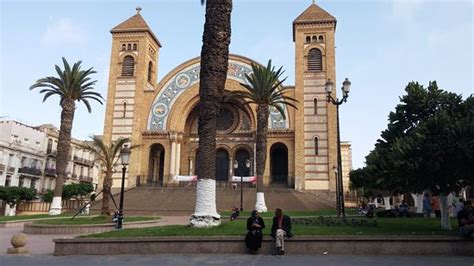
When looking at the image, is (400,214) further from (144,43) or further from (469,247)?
(144,43)

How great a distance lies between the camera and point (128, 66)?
44500 millimetres

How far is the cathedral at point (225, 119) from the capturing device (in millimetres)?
39125

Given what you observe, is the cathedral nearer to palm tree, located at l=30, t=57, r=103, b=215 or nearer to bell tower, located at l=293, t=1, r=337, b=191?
bell tower, located at l=293, t=1, r=337, b=191

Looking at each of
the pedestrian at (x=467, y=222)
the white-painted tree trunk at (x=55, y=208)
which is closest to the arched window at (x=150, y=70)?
the white-painted tree trunk at (x=55, y=208)

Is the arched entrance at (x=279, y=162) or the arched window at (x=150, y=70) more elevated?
the arched window at (x=150, y=70)

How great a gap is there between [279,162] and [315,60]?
35.2 feet

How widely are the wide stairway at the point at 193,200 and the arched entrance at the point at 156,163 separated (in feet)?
15.3

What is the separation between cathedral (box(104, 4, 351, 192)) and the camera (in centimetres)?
3912

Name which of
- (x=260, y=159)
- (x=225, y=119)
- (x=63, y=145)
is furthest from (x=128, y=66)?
(x=260, y=159)

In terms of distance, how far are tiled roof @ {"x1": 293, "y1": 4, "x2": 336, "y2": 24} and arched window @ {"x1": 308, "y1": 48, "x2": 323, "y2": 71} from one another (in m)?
3.07

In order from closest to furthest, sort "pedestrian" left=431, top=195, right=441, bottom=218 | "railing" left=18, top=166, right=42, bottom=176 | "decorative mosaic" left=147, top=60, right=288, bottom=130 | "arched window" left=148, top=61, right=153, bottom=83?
"pedestrian" left=431, top=195, right=441, bottom=218
"decorative mosaic" left=147, top=60, right=288, bottom=130
"arched window" left=148, top=61, right=153, bottom=83
"railing" left=18, top=166, right=42, bottom=176

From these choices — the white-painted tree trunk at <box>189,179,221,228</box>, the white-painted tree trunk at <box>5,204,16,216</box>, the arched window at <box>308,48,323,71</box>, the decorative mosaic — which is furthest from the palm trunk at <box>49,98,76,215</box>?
the arched window at <box>308,48,323,71</box>

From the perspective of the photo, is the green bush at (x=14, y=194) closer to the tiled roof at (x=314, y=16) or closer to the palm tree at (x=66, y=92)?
the palm tree at (x=66, y=92)

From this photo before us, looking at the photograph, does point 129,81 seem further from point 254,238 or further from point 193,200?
point 254,238
